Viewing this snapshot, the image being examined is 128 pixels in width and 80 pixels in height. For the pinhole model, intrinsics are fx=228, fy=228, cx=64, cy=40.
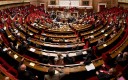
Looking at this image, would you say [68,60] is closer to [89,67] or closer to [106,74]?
[89,67]

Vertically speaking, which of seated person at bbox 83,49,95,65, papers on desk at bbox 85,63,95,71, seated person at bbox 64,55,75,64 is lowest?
seated person at bbox 64,55,75,64

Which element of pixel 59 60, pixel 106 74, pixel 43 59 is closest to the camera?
pixel 106 74

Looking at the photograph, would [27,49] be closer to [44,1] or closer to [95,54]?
[95,54]

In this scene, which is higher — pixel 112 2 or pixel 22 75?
pixel 112 2

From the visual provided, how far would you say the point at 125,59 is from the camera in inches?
268

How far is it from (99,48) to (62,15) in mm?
17815

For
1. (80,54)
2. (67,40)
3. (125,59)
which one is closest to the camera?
(125,59)

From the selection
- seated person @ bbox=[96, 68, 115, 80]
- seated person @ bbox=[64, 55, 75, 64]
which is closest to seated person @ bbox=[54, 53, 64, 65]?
seated person @ bbox=[64, 55, 75, 64]

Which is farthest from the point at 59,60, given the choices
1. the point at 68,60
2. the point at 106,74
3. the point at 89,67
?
the point at 106,74

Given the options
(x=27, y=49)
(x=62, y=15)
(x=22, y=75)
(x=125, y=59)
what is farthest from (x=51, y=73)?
(x=62, y=15)

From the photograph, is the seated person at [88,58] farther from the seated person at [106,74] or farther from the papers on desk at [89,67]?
the seated person at [106,74]

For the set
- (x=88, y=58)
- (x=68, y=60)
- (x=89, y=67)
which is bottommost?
(x=68, y=60)

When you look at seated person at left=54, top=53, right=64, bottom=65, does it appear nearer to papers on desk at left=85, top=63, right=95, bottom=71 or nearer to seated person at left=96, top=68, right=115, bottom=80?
papers on desk at left=85, top=63, right=95, bottom=71

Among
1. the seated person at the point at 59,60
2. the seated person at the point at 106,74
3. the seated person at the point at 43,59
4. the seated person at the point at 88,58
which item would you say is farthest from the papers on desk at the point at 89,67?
the seated person at the point at 43,59
